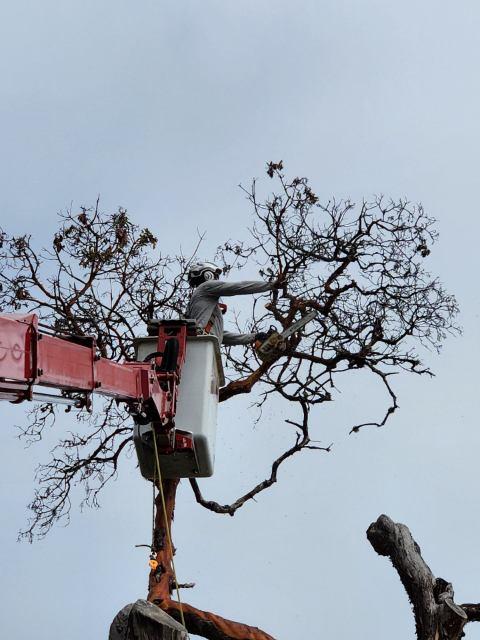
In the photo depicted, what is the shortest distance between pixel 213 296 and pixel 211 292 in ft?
0.24

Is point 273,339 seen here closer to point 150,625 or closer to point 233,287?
point 233,287

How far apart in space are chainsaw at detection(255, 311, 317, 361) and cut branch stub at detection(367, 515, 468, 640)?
8.64ft

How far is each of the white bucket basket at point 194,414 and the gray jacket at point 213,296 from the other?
35 cm

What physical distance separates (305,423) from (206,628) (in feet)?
11.4

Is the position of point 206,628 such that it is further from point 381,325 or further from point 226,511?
point 381,325

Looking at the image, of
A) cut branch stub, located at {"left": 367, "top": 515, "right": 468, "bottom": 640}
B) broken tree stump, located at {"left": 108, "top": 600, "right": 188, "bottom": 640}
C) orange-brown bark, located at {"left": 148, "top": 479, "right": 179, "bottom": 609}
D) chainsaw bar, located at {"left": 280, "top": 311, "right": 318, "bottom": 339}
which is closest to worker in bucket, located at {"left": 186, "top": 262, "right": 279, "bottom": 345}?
chainsaw bar, located at {"left": 280, "top": 311, "right": 318, "bottom": 339}

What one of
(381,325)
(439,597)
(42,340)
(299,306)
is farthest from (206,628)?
(381,325)

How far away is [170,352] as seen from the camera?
7605 mm

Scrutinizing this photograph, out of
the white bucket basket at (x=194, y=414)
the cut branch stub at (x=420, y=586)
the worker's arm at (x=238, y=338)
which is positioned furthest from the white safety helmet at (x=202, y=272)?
the cut branch stub at (x=420, y=586)

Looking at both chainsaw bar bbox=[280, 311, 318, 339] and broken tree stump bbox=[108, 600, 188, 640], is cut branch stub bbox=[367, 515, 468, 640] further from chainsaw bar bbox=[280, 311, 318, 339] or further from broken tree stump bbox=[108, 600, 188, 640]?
broken tree stump bbox=[108, 600, 188, 640]

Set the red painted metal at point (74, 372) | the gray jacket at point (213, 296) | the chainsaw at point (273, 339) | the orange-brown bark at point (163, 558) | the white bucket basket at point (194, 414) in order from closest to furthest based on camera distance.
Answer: the red painted metal at point (74, 372)
the white bucket basket at point (194, 414)
the orange-brown bark at point (163, 558)
the gray jacket at point (213, 296)
the chainsaw at point (273, 339)

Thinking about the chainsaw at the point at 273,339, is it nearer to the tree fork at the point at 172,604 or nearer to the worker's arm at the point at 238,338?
the worker's arm at the point at 238,338

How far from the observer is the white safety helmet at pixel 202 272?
8.84m

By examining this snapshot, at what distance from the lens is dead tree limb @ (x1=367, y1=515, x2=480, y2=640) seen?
21.6ft
